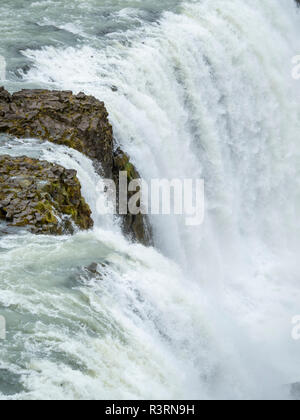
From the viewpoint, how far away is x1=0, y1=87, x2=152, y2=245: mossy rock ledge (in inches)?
466

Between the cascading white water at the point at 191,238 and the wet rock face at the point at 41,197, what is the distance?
1.20 ft

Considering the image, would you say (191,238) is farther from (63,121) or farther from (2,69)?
(2,69)

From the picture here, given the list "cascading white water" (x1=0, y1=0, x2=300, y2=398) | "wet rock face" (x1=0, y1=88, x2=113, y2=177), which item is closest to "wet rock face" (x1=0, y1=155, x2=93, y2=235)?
"cascading white water" (x1=0, y1=0, x2=300, y2=398)

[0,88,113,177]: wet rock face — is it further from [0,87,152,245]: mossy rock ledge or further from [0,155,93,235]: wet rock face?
[0,155,93,235]: wet rock face

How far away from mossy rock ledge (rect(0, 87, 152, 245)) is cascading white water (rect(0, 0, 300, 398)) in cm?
45

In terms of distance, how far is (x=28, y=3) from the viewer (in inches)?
792

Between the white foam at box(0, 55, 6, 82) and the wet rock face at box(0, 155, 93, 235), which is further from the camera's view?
the white foam at box(0, 55, 6, 82)

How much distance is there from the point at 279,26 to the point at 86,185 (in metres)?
16.4

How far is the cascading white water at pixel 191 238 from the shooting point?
775 centimetres

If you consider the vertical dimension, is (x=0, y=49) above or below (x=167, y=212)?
above

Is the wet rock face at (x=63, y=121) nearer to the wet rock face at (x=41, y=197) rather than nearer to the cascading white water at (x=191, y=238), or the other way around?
the cascading white water at (x=191, y=238)

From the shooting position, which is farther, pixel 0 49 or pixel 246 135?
pixel 246 135
